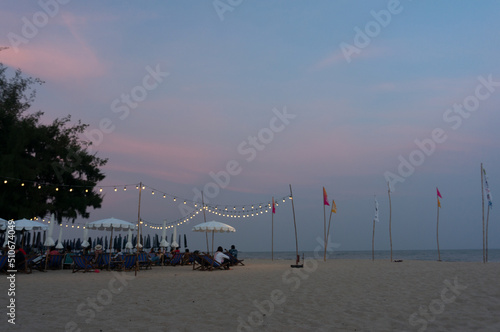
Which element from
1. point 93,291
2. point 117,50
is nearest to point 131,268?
point 93,291

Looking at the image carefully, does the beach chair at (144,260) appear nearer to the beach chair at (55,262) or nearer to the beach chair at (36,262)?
the beach chair at (55,262)

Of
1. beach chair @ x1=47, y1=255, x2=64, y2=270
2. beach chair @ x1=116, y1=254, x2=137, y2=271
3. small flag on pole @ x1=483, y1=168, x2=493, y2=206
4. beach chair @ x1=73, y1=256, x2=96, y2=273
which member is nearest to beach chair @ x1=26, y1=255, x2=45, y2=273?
beach chair @ x1=47, y1=255, x2=64, y2=270

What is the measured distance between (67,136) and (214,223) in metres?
11.8

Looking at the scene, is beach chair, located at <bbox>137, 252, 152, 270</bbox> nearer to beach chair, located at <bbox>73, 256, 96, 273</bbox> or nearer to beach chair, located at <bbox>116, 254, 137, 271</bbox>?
beach chair, located at <bbox>116, 254, 137, 271</bbox>

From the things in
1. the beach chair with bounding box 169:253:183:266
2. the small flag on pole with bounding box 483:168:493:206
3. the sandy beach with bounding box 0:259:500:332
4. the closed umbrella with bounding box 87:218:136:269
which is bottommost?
the beach chair with bounding box 169:253:183:266

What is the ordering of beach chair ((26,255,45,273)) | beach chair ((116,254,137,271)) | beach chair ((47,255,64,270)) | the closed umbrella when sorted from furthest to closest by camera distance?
the closed umbrella, beach chair ((47,255,64,270)), beach chair ((116,254,137,271)), beach chair ((26,255,45,273))

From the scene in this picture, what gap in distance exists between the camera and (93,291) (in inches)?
320

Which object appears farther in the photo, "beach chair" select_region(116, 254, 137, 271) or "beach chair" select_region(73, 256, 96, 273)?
"beach chair" select_region(116, 254, 137, 271)

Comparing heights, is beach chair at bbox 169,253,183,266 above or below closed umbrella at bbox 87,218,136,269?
below

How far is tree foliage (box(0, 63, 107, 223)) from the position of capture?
21.1 meters

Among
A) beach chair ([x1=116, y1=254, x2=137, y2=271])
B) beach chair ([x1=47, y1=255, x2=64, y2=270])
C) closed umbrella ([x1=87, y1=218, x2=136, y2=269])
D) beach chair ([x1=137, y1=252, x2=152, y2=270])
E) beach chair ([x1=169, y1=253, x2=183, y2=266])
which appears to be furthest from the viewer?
beach chair ([x1=169, y1=253, x2=183, y2=266])

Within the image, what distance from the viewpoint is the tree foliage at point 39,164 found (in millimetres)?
21094

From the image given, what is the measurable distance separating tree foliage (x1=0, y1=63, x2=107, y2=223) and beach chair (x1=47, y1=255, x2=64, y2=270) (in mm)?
6567

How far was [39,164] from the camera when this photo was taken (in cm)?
2197
